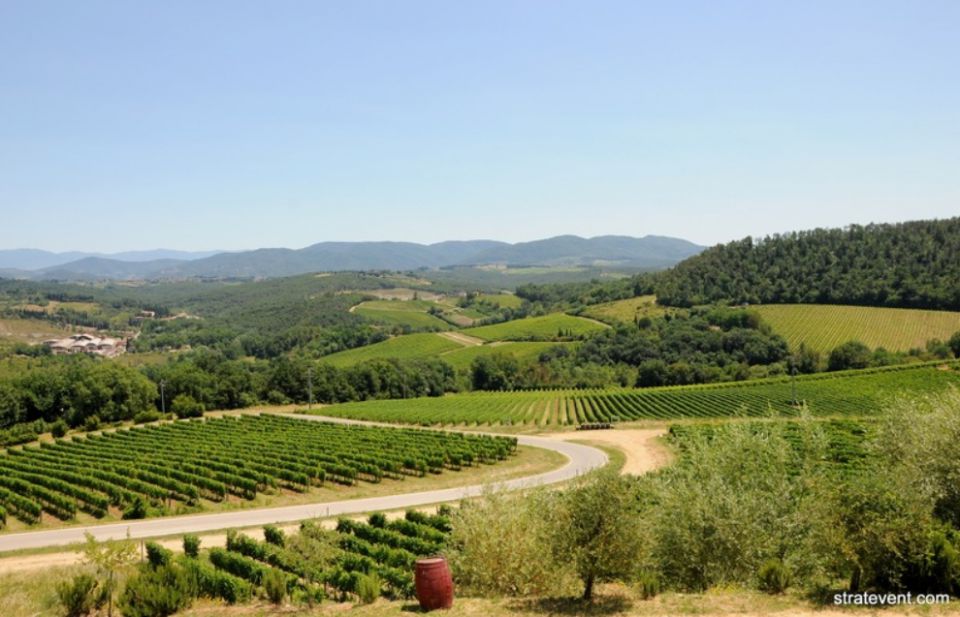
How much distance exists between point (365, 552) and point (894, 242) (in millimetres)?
185806

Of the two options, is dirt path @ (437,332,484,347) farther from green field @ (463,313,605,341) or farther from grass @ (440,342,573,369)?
grass @ (440,342,573,369)

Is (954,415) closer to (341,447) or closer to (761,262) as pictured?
(341,447)

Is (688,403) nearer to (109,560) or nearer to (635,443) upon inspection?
(635,443)

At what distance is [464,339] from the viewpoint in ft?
623

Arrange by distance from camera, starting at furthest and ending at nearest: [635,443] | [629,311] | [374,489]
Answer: [629,311]
[635,443]
[374,489]

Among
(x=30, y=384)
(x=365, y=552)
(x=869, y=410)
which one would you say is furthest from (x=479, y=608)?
(x=30, y=384)

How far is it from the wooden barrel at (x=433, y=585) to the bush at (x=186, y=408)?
81961 mm

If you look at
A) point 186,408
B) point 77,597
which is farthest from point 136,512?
point 186,408

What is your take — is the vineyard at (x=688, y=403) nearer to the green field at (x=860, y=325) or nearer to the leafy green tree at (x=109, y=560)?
the green field at (x=860, y=325)

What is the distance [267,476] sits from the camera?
47281mm

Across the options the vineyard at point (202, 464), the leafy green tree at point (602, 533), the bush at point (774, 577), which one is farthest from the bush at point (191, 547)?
the bush at point (774, 577)

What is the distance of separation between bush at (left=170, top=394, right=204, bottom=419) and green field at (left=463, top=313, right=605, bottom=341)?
327ft

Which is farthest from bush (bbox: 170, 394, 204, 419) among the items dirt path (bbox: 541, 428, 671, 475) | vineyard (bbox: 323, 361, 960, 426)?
dirt path (bbox: 541, 428, 671, 475)

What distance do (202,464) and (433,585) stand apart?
4174 centimetres
